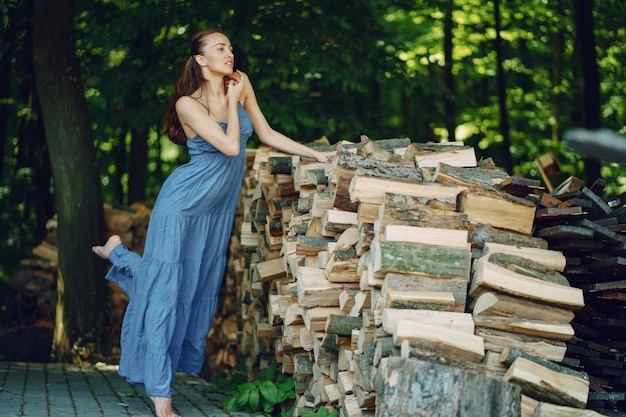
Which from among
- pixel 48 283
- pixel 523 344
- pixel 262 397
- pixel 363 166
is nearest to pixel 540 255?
pixel 523 344

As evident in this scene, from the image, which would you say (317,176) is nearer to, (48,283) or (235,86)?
(235,86)

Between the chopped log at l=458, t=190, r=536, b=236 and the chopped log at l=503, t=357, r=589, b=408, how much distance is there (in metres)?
0.93

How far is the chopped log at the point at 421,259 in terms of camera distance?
4359mm

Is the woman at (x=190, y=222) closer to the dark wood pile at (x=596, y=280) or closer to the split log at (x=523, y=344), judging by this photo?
the dark wood pile at (x=596, y=280)

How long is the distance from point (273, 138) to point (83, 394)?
2.45 m

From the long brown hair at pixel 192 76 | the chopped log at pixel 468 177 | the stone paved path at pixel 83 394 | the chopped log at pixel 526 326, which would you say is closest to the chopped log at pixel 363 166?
the chopped log at pixel 468 177

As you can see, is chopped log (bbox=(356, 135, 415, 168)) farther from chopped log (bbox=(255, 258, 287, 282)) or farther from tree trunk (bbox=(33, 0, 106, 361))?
tree trunk (bbox=(33, 0, 106, 361))

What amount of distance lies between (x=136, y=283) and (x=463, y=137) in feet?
35.2

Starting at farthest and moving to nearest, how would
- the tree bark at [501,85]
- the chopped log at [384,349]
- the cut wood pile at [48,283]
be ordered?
the tree bark at [501,85]
the cut wood pile at [48,283]
the chopped log at [384,349]

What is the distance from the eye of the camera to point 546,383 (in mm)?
4148

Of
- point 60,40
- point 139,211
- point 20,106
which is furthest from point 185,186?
point 20,106

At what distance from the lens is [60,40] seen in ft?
28.8

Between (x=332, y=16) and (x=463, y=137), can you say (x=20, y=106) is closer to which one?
(x=332, y=16)

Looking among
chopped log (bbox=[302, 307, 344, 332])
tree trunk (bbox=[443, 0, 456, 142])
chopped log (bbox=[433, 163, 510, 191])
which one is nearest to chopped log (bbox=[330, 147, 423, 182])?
chopped log (bbox=[433, 163, 510, 191])
